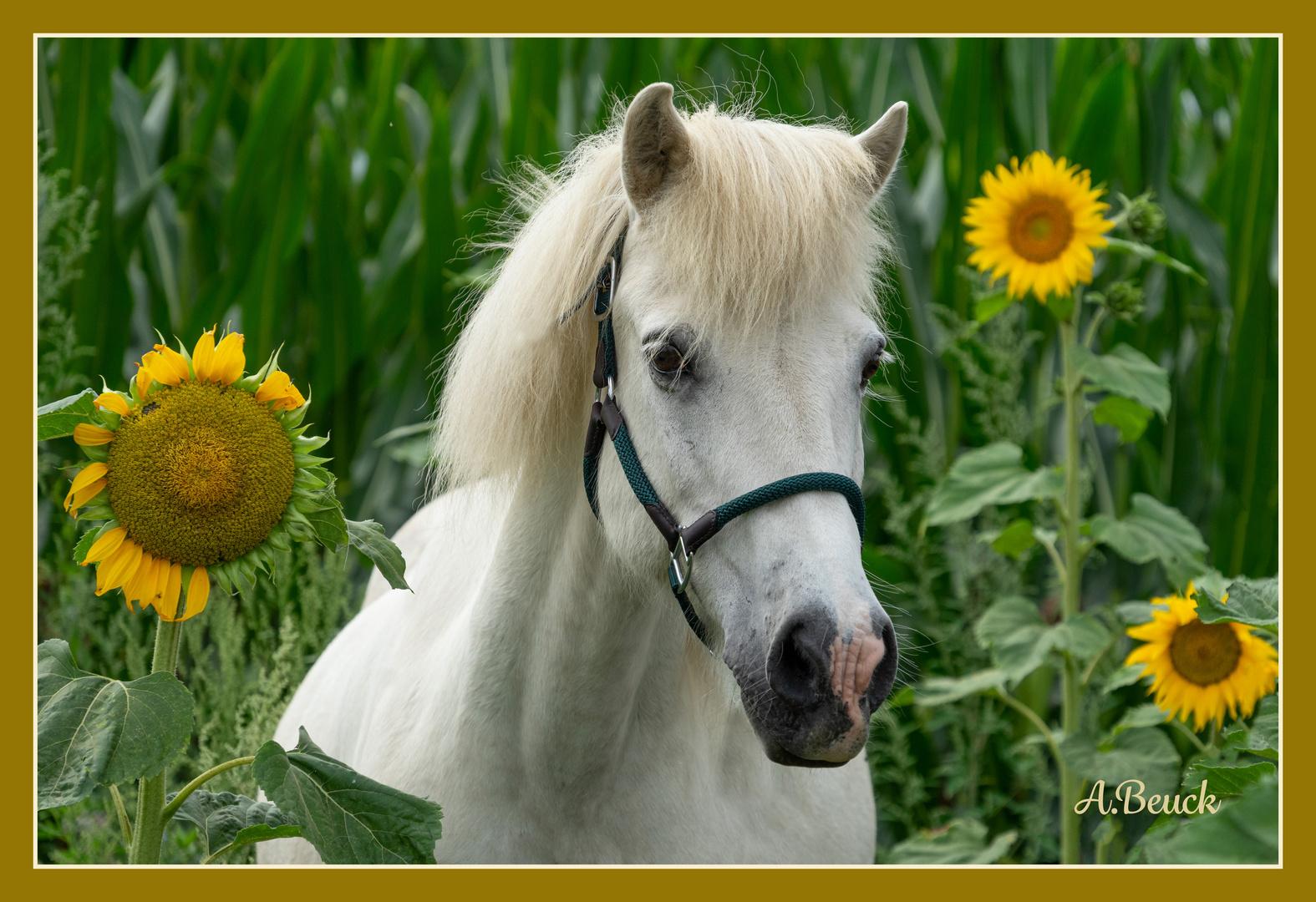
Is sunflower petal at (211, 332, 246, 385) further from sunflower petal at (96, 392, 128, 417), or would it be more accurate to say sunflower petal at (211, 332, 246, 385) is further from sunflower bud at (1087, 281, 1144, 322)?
sunflower bud at (1087, 281, 1144, 322)

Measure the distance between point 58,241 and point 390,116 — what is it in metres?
1.49

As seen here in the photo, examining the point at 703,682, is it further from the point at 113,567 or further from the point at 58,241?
the point at 58,241

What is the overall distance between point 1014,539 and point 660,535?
144cm

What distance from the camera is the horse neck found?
5.14 feet

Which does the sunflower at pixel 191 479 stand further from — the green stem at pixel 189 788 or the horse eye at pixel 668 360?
the horse eye at pixel 668 360

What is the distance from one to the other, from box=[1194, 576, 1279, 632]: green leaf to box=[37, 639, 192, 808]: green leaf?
151 centimetres

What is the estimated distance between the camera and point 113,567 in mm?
1167

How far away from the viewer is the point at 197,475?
44.8 inches

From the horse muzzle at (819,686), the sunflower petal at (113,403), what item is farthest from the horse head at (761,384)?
the sunflower petal at (113,403)

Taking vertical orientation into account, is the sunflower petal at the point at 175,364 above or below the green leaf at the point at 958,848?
above

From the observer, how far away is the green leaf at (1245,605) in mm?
1608

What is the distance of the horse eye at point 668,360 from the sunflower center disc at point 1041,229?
1500 mm

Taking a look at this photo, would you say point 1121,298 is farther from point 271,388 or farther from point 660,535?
point 271,388

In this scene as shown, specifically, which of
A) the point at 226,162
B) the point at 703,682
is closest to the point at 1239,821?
the point at 703,682
